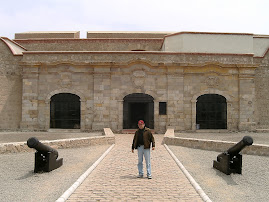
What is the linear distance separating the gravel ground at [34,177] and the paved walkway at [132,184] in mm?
498

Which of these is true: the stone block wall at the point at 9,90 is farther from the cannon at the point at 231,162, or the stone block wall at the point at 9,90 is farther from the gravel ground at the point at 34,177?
the cannon at the point at 231,162

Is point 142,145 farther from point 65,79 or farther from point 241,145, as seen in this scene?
point 65,79

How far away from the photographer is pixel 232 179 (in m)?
6.94

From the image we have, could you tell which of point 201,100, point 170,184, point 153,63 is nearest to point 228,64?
point 201,100

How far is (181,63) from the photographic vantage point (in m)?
17.1

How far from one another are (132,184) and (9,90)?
15.2 metres

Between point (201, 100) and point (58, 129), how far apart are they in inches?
378

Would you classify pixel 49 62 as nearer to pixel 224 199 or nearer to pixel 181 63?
pixel 181 63

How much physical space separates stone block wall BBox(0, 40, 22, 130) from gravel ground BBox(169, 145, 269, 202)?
13.0m

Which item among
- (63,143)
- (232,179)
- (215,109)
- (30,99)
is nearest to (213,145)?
(232,179)

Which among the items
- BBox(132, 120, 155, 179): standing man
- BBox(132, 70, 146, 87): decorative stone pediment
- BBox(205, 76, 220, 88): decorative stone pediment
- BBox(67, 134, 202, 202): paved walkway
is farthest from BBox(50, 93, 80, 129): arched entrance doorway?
BBox(132, 120, 155, 179): standing man

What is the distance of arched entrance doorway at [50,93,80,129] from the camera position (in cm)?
1752

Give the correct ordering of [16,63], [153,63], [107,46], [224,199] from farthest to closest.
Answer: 1. [107,46]
2. [16,63]
3. [153,63]
4. [224,199]

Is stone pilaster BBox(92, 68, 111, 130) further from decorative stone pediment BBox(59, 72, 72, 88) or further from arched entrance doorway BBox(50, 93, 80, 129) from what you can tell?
decorative stone pediment BBox(59, 72, 72, 88)
